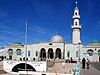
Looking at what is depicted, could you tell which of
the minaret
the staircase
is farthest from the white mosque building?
the staircase

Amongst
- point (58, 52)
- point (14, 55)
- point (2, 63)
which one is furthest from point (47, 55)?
point (2, 63)

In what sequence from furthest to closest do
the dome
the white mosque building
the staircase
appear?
the dome < the white mosque building < the staircase

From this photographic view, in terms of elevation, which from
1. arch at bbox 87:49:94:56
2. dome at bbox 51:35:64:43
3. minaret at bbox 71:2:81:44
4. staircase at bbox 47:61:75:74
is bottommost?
staircase at bbox 47:61:75:74

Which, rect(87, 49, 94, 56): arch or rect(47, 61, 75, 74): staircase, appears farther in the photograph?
rect(87, 49, 94, 56): arch

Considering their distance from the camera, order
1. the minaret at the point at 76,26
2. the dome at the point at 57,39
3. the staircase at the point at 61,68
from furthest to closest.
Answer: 1. the dome at the point at 57,39
2. the minaret at the point at 76,26
3. the staircase at the point at 61,68

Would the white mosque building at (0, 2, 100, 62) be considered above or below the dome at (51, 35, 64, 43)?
below

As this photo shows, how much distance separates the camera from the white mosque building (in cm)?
6066

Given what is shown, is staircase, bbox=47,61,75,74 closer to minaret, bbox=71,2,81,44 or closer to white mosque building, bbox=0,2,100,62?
white mosque building, bbox=0,2,100,62

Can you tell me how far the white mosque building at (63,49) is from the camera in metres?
60.7

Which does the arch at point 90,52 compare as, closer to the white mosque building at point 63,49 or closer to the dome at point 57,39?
the white mosque building at point 63,49

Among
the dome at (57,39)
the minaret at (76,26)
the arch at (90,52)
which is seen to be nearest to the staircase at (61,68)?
the dome at (57,39)

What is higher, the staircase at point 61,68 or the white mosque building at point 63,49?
the white mosque building at point 63,49

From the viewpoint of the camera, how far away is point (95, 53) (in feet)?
198

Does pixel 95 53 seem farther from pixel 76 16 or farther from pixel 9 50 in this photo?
pixel 9 50
